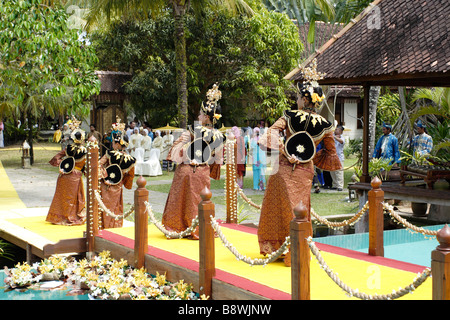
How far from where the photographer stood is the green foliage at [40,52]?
10203mm

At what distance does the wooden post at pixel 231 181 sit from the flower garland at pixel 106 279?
204 centimetres

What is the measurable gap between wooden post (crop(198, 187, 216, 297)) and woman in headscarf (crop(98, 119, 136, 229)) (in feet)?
12.7

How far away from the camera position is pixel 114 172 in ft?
30.9

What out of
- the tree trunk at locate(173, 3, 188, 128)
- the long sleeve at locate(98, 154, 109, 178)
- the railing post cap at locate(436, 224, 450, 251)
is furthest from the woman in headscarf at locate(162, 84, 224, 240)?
the tree trunk at locate(173, 3, 188, 128)

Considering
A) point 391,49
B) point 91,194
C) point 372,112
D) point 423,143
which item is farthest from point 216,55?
point 91,194

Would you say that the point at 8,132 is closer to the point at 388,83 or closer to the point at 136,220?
the point at 388,83

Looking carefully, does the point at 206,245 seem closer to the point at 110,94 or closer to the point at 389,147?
the point at 389,147

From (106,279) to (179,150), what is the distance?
195 centimetres

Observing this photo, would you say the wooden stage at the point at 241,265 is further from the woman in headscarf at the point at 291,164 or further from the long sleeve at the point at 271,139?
the long sleeve at the point at 271,139

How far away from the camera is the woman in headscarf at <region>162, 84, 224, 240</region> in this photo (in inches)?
307

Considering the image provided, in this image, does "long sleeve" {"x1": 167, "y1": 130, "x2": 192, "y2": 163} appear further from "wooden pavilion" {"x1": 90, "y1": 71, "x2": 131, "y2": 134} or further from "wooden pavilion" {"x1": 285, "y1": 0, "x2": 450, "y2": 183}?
"wooden pavilion" {"x1": 90, "y1": 71, "x2": 131, "y2": 134}

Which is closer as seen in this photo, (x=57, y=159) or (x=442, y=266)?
(x=442, y=266)

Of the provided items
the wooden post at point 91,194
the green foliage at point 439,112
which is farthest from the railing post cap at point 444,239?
the green foliage at point 439,112
